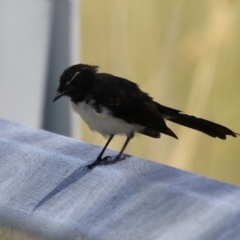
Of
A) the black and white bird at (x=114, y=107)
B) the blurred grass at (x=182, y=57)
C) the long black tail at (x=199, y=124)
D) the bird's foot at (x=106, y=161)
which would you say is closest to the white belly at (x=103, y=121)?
the black and white bird at (x=114, y=107)

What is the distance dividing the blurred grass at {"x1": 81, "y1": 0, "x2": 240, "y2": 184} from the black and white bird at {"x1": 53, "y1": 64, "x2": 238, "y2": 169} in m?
1.62

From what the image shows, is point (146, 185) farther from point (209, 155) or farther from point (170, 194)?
point (209, 155)

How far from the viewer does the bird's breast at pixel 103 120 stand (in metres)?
3.27

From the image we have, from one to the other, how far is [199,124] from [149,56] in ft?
6.25

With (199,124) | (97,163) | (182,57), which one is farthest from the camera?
(182,57)

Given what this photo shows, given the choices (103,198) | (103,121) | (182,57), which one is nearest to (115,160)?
(103,198)

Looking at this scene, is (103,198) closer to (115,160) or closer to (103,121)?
(115,160)

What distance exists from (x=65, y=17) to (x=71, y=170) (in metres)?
3.06

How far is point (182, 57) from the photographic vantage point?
197 inches

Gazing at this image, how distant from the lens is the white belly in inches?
129

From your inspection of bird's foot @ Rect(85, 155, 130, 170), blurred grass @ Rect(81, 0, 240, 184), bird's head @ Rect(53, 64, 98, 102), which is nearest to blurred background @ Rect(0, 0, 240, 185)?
blurred grass @ Rect(81, 0, 240, 184)

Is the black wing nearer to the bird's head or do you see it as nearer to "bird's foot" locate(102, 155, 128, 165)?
the bird's head

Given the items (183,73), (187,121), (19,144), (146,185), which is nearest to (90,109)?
(187,121)

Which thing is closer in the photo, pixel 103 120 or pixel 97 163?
pixel 97 163
